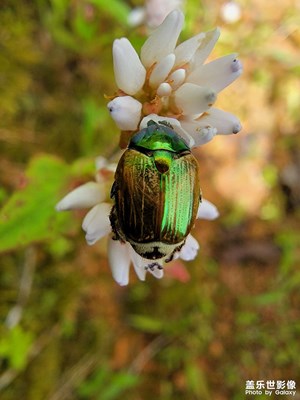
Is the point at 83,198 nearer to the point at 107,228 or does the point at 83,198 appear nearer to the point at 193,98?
the point at 107,228

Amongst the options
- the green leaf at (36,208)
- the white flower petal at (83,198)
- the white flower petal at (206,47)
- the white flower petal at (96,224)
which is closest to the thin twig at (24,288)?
the green leaf at (36,208)

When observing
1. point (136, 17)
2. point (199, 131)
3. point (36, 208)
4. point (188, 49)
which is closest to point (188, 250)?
point (199, 131)

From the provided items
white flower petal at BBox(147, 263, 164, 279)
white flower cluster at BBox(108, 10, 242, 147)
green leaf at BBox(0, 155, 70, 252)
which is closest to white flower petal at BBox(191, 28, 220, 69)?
white flower cluster at BBox(108, 10, 242, 147)

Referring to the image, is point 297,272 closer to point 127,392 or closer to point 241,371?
point 241,371

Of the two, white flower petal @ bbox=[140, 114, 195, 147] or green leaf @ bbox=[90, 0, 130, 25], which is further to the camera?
green leaf @ bbox=[90, 0, 130, 25]

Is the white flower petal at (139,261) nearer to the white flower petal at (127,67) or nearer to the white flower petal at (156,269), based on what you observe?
the white flower petal at (156,269)

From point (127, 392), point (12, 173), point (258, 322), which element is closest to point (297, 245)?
point (258, 322)

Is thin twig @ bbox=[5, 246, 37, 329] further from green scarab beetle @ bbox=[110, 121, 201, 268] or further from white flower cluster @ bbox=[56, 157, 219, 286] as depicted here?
green scarab beetle @ bbox=[110, 121, 201, 268]
